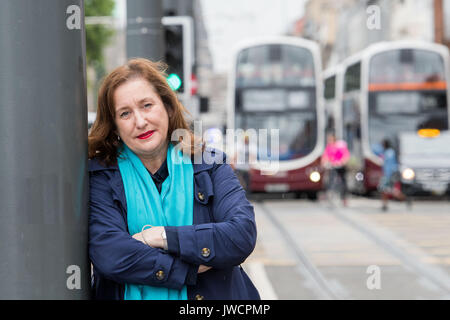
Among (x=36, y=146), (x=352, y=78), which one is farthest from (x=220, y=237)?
(x=352, y=78)

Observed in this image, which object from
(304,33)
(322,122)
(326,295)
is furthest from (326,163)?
(304,33)

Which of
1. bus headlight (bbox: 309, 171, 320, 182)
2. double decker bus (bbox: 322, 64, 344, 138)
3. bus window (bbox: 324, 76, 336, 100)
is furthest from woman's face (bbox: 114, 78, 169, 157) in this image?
bus window (bbox: 324, 76, 336, 100)

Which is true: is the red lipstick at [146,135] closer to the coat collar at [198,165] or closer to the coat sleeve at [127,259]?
the coat collar at [198,165]

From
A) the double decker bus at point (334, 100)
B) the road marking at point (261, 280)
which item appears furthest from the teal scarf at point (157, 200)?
the double decker bus at point (334, 100)

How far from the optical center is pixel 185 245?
6.72ft

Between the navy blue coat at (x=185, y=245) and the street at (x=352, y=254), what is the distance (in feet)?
15.9

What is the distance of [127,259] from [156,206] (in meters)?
0.19

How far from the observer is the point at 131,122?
219 centimetres

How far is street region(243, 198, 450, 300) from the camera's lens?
754 cm

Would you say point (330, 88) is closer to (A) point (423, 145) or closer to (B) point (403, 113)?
(B) point (403, 113)

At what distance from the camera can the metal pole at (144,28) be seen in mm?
5203

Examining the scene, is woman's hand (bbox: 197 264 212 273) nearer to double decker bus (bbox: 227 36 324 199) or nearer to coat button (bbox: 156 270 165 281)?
coat button (bbox: 156 270 165 281)
